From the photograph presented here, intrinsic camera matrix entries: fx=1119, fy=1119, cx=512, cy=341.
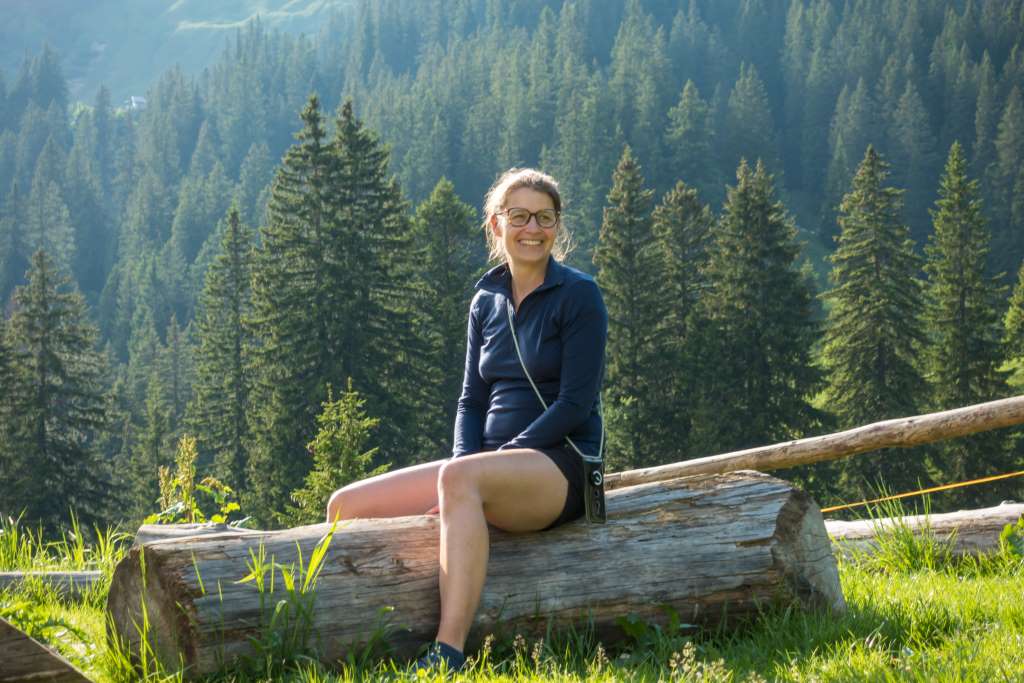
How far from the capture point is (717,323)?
40.4 m

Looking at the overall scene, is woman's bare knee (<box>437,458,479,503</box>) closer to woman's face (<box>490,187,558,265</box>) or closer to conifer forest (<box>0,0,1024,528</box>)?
woman's face (<box>490,187,558,265</box>)

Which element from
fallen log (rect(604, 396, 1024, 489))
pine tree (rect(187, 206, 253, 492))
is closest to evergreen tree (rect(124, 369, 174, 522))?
pine tree (rect(187, 206, 253, 492))

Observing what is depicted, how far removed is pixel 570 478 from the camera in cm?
425

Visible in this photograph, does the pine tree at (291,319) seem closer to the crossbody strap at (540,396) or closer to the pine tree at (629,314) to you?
the pine tree at (629,314)

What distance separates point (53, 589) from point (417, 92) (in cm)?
13445

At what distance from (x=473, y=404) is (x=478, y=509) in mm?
798

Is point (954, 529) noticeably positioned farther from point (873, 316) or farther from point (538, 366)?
point (873, 316)

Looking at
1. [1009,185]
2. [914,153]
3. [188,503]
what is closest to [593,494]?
[188,503]

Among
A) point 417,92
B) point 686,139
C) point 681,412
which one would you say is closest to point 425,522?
point 681,412

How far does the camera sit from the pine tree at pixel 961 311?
131 feet

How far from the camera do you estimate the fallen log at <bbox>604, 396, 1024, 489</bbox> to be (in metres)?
5.76

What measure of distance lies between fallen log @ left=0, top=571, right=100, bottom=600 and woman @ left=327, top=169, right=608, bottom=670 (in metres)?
1.60

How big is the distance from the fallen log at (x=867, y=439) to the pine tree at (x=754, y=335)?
31802 mm

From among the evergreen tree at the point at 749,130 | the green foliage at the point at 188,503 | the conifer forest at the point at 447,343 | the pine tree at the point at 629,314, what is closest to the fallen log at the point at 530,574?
the green foliage at the point at 188,503
